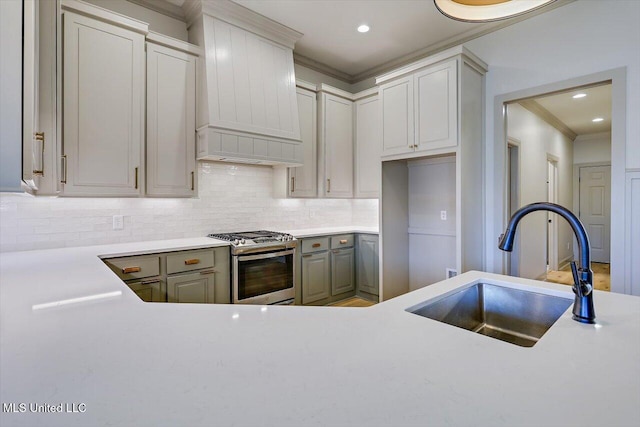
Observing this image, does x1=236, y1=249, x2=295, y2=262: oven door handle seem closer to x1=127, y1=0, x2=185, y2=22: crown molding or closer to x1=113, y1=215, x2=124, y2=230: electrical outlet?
x1=113, y1=215, x2=124, y2=230: electrical outlet

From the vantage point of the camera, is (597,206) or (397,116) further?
(597,206)

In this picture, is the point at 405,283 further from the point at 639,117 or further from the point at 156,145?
the point at 156,145

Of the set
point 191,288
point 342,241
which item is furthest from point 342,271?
point 191,288

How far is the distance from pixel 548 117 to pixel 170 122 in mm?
5833

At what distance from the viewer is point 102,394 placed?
59 cm

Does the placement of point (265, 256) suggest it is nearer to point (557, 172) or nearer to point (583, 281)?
point (583, 281)

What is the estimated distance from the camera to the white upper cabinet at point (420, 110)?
311 centimetres

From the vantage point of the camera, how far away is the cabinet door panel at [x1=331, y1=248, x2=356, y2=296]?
4027 millimetres

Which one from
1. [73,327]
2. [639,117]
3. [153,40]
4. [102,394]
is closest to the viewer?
Answer: [102,394]

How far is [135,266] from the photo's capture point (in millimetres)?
2561

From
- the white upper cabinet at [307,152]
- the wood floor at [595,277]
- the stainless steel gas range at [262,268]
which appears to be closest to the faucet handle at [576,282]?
the stainless steel gas range at [262,268]

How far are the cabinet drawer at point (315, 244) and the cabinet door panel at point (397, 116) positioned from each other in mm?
1203

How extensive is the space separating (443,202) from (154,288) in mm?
2962

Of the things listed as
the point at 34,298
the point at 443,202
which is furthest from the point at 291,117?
the point at 34,298
